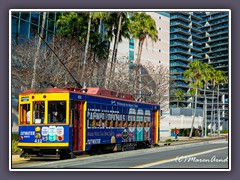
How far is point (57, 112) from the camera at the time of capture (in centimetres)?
2181

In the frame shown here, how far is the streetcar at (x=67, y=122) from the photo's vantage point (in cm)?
2159

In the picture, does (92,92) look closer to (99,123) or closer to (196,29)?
(99,123)

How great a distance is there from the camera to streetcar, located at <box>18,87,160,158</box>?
21.6 m

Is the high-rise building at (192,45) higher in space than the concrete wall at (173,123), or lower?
higher

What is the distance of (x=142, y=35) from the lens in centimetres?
5319

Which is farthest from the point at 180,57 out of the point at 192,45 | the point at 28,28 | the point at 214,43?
the point at 28,28

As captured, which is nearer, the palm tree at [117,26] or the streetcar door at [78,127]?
the streetcar door at [78,127]

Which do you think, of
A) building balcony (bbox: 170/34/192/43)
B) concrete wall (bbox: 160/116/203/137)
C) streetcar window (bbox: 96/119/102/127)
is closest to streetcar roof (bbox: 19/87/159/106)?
streetcar window (bbox: 96/119/102/127)

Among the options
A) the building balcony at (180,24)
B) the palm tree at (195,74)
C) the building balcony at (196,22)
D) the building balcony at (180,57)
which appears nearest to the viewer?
the palm tree at (195,74)

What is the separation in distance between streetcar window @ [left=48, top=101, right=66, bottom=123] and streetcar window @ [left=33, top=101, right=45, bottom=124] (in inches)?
15.4

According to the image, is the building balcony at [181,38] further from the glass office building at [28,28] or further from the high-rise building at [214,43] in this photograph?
the glass office building at [28,28]

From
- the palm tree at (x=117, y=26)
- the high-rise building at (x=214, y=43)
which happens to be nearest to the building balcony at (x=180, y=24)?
the high-rise building at (x=214, y=43)

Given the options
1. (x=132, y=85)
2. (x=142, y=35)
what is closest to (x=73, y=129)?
(x=132, y=85)

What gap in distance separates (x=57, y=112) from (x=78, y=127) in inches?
57.3
